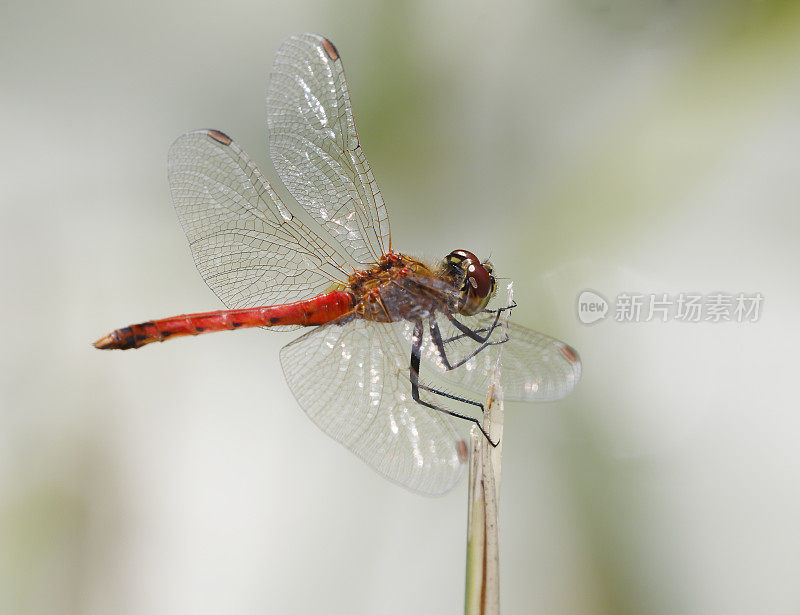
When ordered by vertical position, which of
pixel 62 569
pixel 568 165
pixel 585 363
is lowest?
pixel 62 569

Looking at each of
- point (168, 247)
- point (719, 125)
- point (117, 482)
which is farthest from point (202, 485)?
point (719, 125)

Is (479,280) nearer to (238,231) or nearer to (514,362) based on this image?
(514,362)

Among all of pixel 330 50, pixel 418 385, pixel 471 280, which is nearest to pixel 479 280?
pixel 471 280

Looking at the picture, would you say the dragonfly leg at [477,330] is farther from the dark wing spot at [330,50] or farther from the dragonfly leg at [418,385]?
the dark wing spot at [330,50]

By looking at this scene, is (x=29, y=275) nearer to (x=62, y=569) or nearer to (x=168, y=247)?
(x=168, y=247)

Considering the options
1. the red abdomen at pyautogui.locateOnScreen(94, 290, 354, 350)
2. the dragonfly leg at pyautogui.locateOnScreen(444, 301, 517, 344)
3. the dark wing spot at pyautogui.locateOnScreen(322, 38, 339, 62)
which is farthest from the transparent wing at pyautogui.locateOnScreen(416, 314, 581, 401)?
the dark wing spot at pyautogui.locateOnScreen(322, 38, 339, 62)

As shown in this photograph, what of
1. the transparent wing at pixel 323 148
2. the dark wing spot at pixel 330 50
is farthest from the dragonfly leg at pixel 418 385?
the dark wing spot at pixel 330 50
